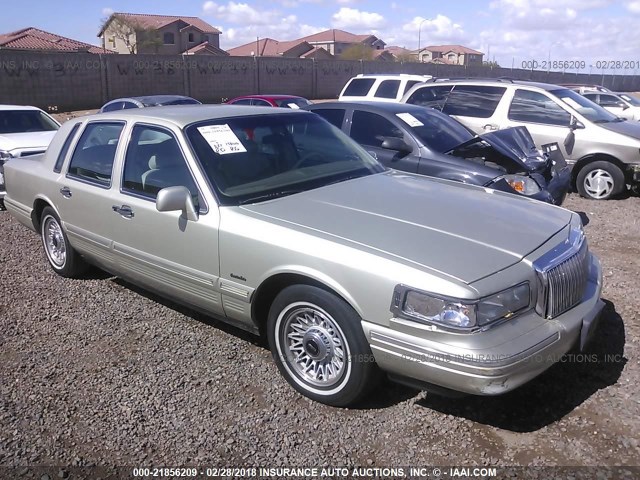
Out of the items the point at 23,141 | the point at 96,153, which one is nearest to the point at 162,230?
the point at 96,153

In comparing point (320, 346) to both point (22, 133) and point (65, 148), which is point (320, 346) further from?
point (22, 133)

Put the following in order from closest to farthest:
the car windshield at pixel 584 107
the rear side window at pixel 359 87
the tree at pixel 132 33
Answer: the car windshield at pixel 584 107, the rear side window at pixel 359 87, the tree at pixel 132 33

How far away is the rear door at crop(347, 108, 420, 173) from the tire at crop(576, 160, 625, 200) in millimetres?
3676

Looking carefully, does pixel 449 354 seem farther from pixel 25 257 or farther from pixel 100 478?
pixel 25 257

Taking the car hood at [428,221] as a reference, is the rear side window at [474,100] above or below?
above

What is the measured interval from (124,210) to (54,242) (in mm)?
1737

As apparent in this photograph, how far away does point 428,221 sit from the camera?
132 inches

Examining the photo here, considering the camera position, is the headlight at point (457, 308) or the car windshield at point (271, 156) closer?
the headlight at point (457, 308)

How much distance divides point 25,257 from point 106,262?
213cm

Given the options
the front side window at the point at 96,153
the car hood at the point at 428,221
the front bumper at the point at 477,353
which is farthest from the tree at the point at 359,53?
the front bumper at the point at 477,353

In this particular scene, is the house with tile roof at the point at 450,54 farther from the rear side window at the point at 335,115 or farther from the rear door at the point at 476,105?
the rear side window at the point at 335,115

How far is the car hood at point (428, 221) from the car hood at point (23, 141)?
6.12 metres

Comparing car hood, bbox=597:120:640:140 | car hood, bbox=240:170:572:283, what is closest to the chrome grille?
car hood, bbox=240:170:572:283

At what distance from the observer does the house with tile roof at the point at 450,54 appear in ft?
332
